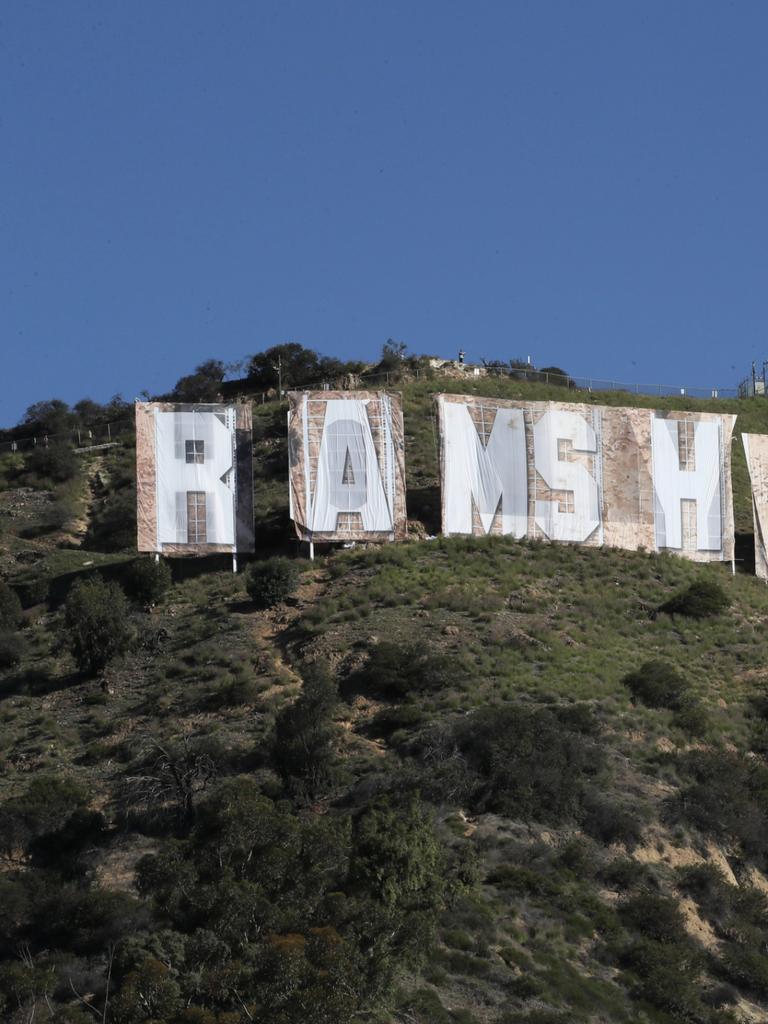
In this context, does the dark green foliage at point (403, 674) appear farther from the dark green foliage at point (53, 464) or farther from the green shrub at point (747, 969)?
the dark green foliage at point (53, 464)

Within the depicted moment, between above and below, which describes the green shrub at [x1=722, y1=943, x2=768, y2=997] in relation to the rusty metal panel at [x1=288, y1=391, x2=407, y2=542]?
below

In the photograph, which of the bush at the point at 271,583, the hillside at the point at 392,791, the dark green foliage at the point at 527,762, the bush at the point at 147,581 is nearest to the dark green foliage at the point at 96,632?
the hillside at the point at 392,791

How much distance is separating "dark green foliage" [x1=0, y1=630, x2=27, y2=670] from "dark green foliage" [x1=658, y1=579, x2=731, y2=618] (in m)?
20.2

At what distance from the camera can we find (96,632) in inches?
2367

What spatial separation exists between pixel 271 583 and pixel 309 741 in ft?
40.2

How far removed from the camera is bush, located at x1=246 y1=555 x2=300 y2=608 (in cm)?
6412

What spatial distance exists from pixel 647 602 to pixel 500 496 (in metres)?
5.98

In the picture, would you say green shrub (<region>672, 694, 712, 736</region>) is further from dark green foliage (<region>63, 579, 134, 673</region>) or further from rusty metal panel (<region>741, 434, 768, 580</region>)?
dark green foliage (<region>63, 579, 134, 673</region>)

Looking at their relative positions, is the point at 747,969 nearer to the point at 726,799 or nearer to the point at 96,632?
the point at 726,799

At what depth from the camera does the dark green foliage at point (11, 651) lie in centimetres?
6147

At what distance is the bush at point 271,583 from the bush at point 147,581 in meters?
2.87

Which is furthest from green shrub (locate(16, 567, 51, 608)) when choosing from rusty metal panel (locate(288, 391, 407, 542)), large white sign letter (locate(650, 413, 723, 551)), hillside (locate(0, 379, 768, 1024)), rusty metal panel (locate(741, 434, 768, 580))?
rusty metal panel (locate(741, 434, 768, 580))

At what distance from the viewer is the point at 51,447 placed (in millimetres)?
82938

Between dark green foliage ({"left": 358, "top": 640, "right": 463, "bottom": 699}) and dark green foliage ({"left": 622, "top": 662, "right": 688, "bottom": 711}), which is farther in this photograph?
dark green foliage ({"left": 622, "top": 662, "right": 688, "bottom": 711})
